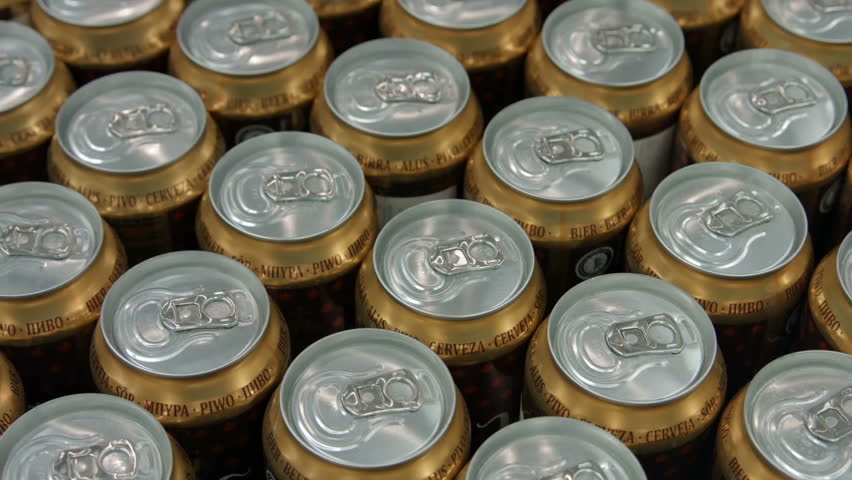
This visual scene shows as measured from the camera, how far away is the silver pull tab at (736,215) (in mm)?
1522

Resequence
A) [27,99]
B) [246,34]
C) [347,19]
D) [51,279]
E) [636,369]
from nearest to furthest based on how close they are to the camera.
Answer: [636,369] → [51,279] → [27,99] → [246,34] → [347,19]

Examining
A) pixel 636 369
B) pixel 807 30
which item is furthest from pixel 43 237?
pixel 807 30

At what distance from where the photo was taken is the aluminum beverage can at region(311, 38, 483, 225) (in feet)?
5.28

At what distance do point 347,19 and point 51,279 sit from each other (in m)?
0.73

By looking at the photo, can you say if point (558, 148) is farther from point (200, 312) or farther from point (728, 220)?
point (200, 312)

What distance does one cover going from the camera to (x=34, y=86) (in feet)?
5.76

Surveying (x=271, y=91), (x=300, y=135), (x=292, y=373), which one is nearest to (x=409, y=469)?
(x=292, y=373)

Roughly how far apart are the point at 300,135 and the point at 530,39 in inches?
17.2

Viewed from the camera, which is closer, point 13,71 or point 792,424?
point 792,424

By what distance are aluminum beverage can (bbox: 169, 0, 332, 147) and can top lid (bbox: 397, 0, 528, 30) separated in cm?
17

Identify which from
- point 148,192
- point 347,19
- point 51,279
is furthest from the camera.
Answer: point 347,19

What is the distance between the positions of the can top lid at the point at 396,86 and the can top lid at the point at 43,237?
382 mm

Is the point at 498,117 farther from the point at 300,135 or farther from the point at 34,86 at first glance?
the point at 34,86

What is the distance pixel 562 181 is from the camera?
5.20 feet
